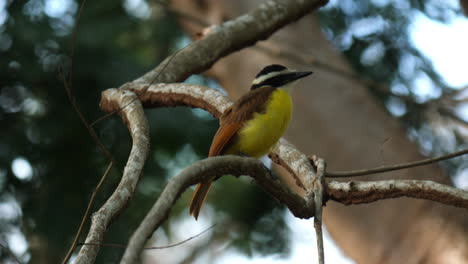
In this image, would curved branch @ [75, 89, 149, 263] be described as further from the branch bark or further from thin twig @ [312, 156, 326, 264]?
thin twig @ [312, 156, 326, 264]

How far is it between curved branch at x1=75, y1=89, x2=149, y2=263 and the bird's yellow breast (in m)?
0.67

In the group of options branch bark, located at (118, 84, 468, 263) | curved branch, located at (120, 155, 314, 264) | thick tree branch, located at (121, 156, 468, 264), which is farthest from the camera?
thick tree branch, located at (121, 156, 468, 264)

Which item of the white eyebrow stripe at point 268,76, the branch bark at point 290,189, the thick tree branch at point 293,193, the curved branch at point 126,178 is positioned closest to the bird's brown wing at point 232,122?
the branch bark at point 290,189

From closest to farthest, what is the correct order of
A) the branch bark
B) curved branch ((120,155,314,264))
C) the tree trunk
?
curved branch ((120,155,314,264)) < the branch bark < the tree trunk

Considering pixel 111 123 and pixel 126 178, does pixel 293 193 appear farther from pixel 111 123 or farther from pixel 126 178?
pixel 111 123

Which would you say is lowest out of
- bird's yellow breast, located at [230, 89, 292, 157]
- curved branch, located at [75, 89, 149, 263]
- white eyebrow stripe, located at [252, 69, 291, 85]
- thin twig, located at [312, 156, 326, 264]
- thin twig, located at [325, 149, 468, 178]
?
white eyebrow stripe, located at [252, 69, 291, 85]

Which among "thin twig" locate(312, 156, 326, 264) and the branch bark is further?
"thin twig" locate(312, 156, 326, 264)

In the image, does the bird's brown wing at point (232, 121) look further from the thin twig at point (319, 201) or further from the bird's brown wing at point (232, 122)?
the thin twig at point (319, 201)

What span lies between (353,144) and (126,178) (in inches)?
206

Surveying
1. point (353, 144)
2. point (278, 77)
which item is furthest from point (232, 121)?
point (353, 144)

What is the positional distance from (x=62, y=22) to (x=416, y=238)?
14.4 feet

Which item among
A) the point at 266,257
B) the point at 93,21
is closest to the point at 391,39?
the point at 266,257

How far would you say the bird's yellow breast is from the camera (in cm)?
393

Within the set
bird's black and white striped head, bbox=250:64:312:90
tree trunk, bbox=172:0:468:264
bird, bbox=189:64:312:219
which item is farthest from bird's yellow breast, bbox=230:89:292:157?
tree trunk, bbox=172:0:468:264
